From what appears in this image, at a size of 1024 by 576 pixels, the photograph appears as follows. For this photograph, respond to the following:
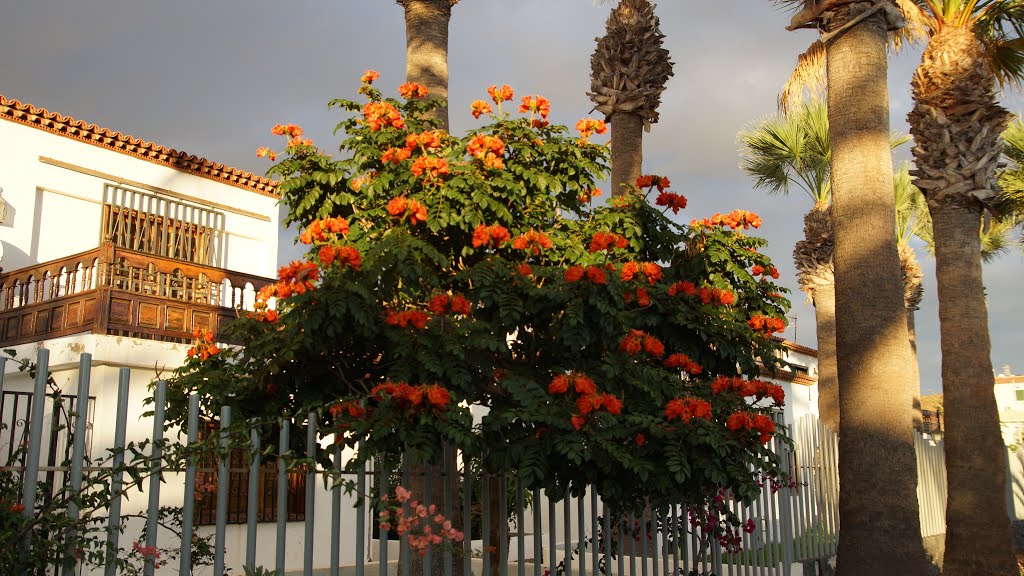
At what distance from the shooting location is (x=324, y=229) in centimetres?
582

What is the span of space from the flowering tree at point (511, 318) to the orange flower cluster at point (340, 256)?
0.01 m

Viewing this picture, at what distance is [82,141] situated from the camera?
1457 centimetres

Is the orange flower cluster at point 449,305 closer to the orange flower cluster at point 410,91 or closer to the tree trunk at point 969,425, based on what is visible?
the orange flower cluster at point 410,91

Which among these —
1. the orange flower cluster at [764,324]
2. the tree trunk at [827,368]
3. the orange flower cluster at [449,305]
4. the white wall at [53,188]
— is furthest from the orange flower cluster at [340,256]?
the tree trunk at [827,368]

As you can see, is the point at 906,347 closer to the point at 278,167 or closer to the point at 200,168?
the point at 278,167

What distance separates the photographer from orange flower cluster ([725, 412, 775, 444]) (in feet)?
17.7

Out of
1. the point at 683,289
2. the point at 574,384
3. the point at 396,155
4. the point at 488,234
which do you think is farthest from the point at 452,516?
the point at 396,155

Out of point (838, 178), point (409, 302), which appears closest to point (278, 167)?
point (409, 302)

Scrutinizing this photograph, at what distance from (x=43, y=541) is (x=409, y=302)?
109 inches

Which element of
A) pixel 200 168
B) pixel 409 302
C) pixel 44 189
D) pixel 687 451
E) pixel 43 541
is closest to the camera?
pixel 43 541

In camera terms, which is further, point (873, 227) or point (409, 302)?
point (873, 227)

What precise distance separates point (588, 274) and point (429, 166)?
127 cm

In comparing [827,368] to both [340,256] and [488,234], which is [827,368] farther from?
[340,256]

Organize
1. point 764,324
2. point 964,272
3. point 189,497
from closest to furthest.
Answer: point 189,497
point 764,324
point 964,272
